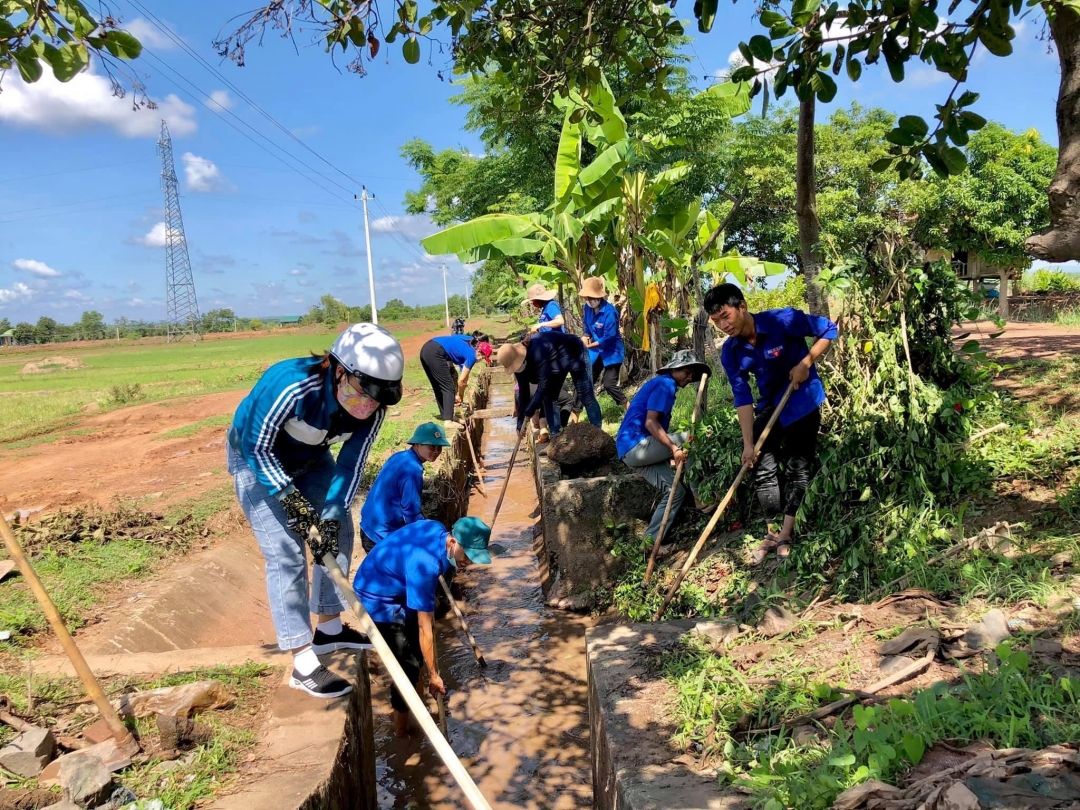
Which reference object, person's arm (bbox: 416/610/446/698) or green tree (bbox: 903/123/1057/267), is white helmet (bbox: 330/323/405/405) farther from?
green tree (bbox: 903/123/1057/267)

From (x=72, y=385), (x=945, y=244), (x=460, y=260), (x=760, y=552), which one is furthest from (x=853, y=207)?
(x=72, y=385)

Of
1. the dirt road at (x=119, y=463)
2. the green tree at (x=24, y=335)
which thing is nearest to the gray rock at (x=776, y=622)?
the dirt road at (x=119, y=463)

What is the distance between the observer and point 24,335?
6406 cm

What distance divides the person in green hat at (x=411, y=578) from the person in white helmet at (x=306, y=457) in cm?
49

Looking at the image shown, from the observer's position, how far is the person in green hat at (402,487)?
4609 mm

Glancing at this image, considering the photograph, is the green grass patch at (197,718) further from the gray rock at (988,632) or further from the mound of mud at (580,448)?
the mound of mud at (580,448)

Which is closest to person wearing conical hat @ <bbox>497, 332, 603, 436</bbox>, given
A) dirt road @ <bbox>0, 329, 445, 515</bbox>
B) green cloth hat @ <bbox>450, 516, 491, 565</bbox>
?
green cloth hat @ <bbox>450, 516, 491, 565</bbox>

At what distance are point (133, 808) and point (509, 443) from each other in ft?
37.5

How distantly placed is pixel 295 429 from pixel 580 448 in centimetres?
349

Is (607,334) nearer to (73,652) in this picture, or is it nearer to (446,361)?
(446,361)

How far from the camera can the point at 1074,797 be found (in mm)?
1798

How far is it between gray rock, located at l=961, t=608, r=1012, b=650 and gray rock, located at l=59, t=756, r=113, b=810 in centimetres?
346

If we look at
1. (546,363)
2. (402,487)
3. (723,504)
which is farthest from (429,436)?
(546,363)

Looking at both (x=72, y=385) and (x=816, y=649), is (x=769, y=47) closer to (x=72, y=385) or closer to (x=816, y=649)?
(x=816, y=649)
